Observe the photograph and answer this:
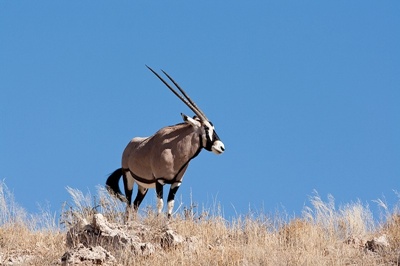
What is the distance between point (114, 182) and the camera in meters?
17.4

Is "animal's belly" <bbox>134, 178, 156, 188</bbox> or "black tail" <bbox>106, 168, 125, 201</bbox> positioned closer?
"animal's belly" <bbox>134, 178, 156, 188</bbox>

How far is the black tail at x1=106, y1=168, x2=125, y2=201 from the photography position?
17.1 metres

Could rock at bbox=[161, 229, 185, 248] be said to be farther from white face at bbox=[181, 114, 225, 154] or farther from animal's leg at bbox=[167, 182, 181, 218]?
white face at bbox=[181, 114, 225, 154]

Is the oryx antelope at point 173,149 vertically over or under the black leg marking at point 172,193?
over

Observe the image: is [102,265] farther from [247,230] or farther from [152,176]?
[152,176]

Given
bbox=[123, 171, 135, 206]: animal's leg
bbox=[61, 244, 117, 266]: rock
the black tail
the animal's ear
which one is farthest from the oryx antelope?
bbox=[61, 244, 117, 266]: rock

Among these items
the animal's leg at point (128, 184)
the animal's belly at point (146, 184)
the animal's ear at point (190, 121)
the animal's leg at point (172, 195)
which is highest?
the animal's ear at point (190, 121)

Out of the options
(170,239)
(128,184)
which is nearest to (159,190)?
(128,184)

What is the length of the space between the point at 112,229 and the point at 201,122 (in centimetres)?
411

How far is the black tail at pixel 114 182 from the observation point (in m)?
17.1

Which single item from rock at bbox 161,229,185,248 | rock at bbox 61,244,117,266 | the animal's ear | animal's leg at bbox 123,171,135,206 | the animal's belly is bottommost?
rock at bbox 61,244,117,266

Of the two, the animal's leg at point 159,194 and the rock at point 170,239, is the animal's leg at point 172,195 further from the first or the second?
the rock at point 170,239

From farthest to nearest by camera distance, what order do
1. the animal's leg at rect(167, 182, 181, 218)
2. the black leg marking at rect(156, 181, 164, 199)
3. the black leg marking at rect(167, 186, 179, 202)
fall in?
1. the black leg marking at rect(156, 181, 164, 199)
2. the black leg marking at rect(167, 186, 179, 202)
3. the animal's leg at rect(167, 182, 181, 218)

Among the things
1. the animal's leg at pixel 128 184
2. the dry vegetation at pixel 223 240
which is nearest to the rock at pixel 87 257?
the dry vegetation at pixel 223 240
